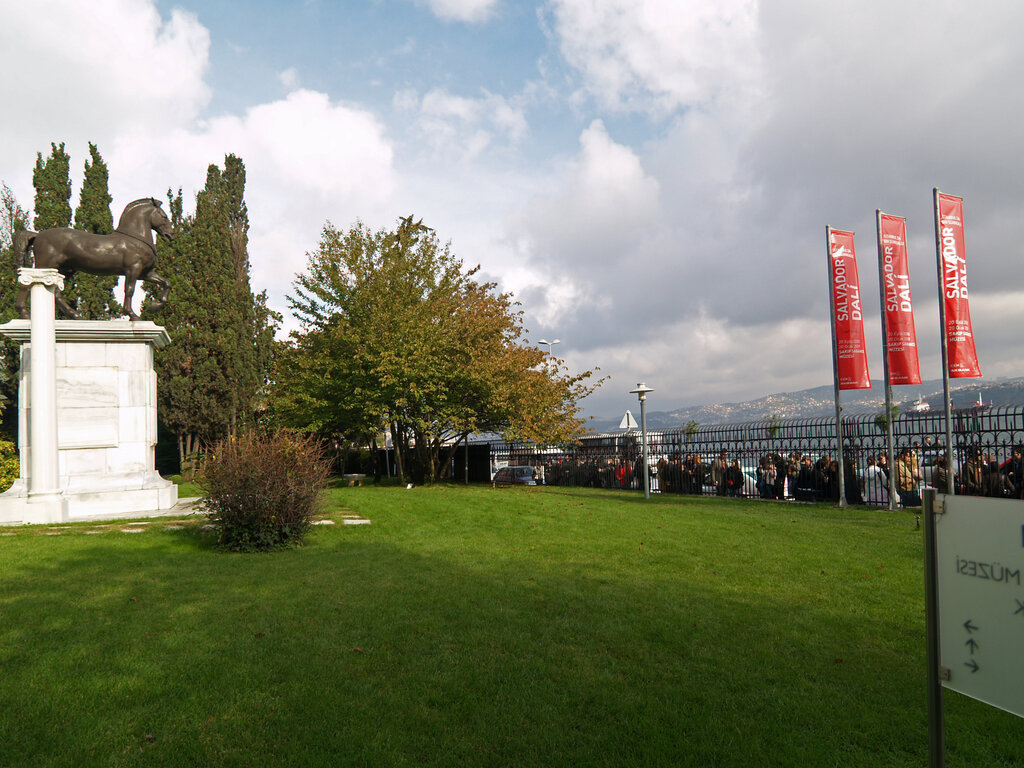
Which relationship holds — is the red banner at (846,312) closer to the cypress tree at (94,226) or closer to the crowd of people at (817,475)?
the crowd of people at (817,475)

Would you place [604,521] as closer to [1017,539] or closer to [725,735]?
[725,735]

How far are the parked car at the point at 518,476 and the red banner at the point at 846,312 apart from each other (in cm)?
1477

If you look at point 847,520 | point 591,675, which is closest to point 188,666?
point 591,675

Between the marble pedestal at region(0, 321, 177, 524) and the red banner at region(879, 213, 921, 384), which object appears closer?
the marble pedestal at region(0, 321, 177, 524)

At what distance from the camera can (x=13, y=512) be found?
1124 cm

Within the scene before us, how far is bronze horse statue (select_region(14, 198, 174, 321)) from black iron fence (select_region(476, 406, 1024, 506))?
15.2m

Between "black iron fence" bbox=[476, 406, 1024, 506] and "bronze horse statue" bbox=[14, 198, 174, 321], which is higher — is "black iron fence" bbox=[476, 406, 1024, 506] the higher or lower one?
the lower one

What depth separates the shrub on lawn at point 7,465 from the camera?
16.4 metres

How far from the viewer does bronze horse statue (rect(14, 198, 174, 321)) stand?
1257cm

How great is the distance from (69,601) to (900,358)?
665 inches

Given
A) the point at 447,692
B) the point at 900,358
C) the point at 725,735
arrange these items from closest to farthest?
the point at 725,735, the point at 447,692, the point at 900,358

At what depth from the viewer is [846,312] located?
16750mm

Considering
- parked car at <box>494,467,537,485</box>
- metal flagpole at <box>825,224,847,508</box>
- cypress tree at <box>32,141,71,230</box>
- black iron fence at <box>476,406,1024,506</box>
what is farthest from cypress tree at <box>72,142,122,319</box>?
metal flagpole at <box>825,224,847,508</box>

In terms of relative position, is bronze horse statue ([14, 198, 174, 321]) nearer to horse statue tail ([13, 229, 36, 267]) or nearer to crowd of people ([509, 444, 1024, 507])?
horse statue tail ([13, 229, 36, 267])
